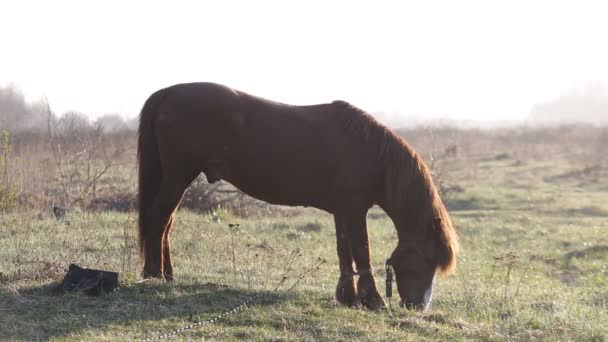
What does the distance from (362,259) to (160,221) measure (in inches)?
77.3

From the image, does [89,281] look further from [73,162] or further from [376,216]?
[376,216]

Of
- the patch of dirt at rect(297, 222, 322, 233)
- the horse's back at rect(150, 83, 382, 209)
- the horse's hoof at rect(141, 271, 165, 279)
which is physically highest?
the horse's back at rect(150, 83, 382, 209)

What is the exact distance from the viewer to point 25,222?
946 centimetres

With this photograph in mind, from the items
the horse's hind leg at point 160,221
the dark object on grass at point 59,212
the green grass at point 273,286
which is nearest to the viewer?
the green grass at point 273,286

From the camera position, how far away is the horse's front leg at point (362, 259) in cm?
700

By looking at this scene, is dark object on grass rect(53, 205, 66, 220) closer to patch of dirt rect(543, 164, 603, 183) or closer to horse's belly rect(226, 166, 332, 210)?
horse's belly rect(226, 166, 332, 210)

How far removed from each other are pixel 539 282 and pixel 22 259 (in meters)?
7.14

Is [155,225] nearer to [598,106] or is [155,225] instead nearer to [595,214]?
[595,214]

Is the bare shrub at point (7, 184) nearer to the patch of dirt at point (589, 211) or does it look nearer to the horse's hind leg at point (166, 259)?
the horse's hind leg at point (166, 259)

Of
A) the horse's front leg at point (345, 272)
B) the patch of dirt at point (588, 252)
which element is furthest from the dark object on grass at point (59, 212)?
the patch of dirt at point (588, 252)

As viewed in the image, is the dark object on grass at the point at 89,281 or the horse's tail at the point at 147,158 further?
the horse's tail at the point at 147,158

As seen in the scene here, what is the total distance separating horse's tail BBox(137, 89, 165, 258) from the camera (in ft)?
23.7

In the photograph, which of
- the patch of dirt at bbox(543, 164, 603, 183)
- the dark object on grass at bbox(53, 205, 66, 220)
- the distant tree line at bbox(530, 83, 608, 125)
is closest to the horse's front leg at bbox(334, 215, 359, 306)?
the dark object on grass at bbox(53, 205, 66, 220)

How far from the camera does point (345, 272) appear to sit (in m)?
7.06
